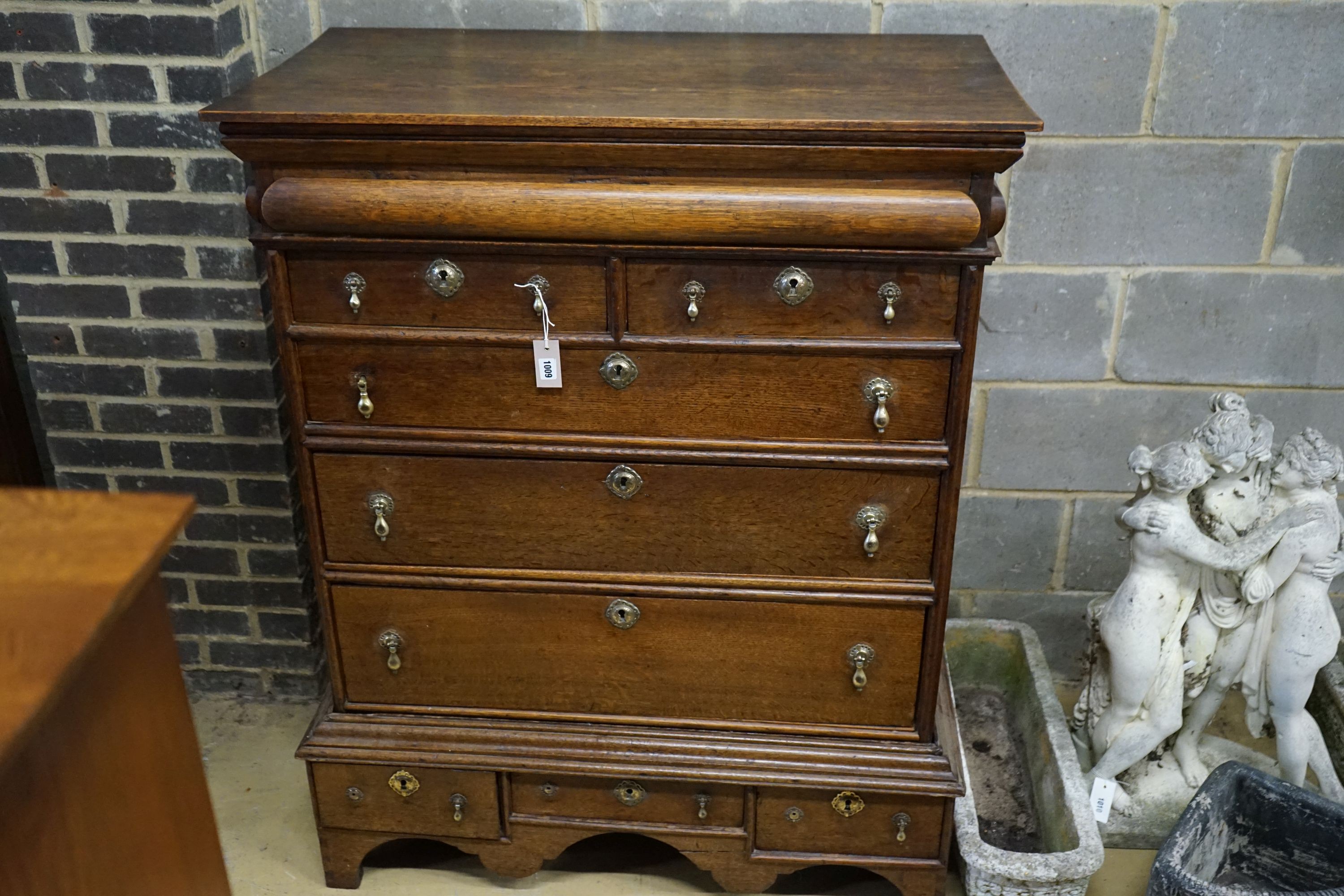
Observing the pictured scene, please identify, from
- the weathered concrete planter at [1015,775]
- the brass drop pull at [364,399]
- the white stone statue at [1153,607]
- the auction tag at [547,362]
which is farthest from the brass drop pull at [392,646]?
the white stone statue at [1153,607]

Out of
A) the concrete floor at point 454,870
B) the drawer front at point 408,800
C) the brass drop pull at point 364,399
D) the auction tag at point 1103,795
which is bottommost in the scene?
the concrete floor at point 454,870

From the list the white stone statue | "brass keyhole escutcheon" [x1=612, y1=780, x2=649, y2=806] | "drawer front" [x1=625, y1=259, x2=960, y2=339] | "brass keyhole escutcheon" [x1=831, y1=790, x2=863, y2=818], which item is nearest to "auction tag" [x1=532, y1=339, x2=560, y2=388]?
"drawer front" [x1=625, y1=259, x2=960, y2=339]

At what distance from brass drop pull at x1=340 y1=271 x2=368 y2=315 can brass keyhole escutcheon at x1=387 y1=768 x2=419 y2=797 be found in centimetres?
89

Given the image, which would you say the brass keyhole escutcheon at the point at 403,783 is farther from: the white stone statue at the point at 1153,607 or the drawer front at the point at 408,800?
Answer: the white stone statue at the point at 1153,607

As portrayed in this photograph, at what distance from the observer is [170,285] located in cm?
250

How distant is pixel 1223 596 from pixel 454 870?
1603 mm

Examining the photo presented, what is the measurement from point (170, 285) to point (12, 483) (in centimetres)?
66

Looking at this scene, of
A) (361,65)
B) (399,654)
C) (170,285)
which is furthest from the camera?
(170,285)

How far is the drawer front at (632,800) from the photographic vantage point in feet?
7.43

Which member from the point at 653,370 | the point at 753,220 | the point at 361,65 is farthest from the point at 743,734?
the point at 361,65

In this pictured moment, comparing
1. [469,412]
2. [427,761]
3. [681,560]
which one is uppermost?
[469,412]

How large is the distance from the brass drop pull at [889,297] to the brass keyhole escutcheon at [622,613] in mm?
670

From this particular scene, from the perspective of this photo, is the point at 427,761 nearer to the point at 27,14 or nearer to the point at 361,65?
the point at 361,65

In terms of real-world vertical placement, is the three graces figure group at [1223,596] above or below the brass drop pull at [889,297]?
below
